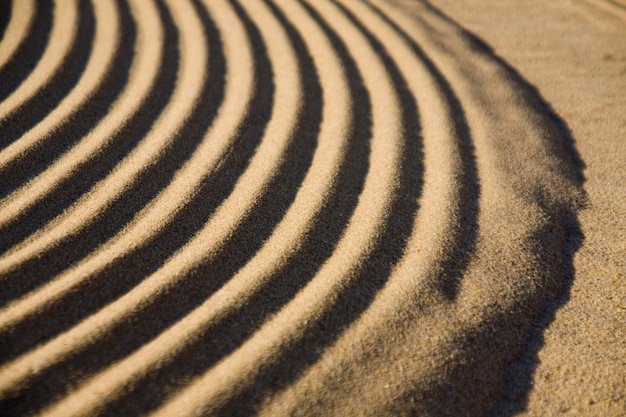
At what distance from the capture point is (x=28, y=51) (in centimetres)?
234

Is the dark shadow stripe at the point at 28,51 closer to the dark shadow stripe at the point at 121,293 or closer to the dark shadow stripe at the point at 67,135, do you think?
the dark shadow stripe at the point at 67,135

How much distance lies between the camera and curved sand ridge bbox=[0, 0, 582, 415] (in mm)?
1311

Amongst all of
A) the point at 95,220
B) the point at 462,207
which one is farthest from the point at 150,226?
the point at 462,207

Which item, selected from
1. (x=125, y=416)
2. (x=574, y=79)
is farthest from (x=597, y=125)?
(x=125, y=416)

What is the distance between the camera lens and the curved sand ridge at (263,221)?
131 centimetres

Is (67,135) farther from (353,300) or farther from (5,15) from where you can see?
(353,300)

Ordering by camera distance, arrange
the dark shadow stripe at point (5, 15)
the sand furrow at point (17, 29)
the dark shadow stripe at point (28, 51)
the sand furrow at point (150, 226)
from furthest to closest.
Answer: the dark shadow stripe at point (5, 15), the sand furrow at point (17, 29), the dark shadow stripe at point (28, 51), the sand furrow at point (150, 226)

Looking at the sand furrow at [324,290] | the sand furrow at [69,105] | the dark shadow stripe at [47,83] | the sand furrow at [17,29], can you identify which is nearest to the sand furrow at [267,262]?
the sand furrow at [324,290]

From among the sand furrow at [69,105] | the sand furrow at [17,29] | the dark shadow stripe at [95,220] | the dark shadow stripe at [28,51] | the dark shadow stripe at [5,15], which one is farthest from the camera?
the dark shadow stripe at [5,15]

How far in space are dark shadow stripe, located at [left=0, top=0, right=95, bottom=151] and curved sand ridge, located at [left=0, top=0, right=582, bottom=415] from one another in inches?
0.6

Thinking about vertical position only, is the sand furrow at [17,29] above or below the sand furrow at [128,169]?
above

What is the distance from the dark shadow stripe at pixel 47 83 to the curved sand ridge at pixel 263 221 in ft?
0.05

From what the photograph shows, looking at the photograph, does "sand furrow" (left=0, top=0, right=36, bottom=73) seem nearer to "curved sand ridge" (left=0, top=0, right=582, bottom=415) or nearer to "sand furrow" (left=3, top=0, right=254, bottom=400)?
"curved sand ridge" (left=0, top=0, right=582, bottom=415)

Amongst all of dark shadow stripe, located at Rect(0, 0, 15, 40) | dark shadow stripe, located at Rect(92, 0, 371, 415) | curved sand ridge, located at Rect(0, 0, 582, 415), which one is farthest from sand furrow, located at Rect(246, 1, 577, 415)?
dark shadow stripe, located at Rect(0, 0, 15, 40)
